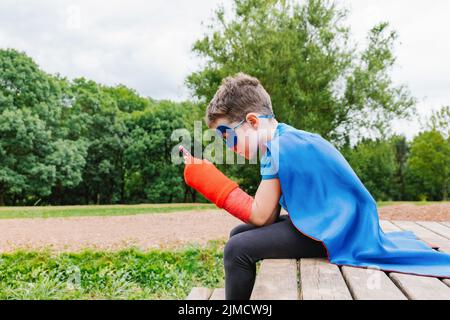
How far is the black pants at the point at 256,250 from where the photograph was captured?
2166 mm

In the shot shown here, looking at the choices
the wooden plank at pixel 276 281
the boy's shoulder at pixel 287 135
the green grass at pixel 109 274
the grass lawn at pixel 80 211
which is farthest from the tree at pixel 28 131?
the wooden plank at pixel 276 281

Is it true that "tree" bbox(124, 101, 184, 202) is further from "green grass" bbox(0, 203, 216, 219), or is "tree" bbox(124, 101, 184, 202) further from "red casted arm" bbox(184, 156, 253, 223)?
"red casted arm" bbox(184, 156, 253, 223)

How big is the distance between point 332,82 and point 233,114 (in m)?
17.6

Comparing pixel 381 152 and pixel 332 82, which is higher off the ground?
pixel 332 82

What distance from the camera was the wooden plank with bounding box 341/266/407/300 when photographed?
5.81 ft

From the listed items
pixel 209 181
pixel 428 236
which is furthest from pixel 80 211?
pixel 209 181

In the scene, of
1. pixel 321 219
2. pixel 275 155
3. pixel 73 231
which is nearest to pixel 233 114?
pixel 275 155

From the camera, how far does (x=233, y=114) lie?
2465mm

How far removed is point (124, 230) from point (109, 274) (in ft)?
13.3

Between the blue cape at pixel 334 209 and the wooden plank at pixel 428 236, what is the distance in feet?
2.54

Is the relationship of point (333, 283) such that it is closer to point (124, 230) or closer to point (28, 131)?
point (124, 230)

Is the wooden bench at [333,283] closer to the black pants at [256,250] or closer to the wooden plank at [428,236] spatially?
the black pants at [256,250]

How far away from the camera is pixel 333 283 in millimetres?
1941
